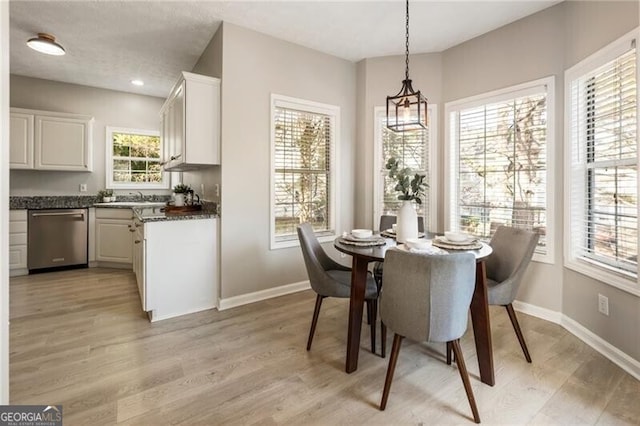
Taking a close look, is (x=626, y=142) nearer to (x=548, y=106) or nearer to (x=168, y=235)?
(x=548, y=106)

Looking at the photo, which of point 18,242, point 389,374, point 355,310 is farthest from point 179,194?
point 389,374

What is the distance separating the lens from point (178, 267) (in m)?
2.89

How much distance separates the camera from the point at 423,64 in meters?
3.65

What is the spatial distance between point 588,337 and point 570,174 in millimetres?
1295

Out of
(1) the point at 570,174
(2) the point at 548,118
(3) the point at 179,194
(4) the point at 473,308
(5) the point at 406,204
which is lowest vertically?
(4) the point at 473,308

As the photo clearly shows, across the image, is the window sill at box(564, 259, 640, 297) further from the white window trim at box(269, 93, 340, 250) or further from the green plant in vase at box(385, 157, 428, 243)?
the white window trim at box(269, 93, 340, 250)

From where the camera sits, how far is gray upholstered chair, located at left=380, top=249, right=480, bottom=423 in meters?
1.54

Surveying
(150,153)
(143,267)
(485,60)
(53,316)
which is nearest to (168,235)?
(143,267)

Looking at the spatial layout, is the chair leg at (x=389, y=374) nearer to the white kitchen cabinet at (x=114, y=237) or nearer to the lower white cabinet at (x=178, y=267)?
the lower white cabinet at (x=178, y=267)

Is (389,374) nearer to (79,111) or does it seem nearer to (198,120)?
(198,120)

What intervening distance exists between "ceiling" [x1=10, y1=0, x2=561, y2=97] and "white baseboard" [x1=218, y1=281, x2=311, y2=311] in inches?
106

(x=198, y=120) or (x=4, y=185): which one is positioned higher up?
(x=198, y=120)

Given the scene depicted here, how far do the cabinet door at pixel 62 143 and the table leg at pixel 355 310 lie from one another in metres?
4.70

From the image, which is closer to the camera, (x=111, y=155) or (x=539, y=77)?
(x=539, y=77)
